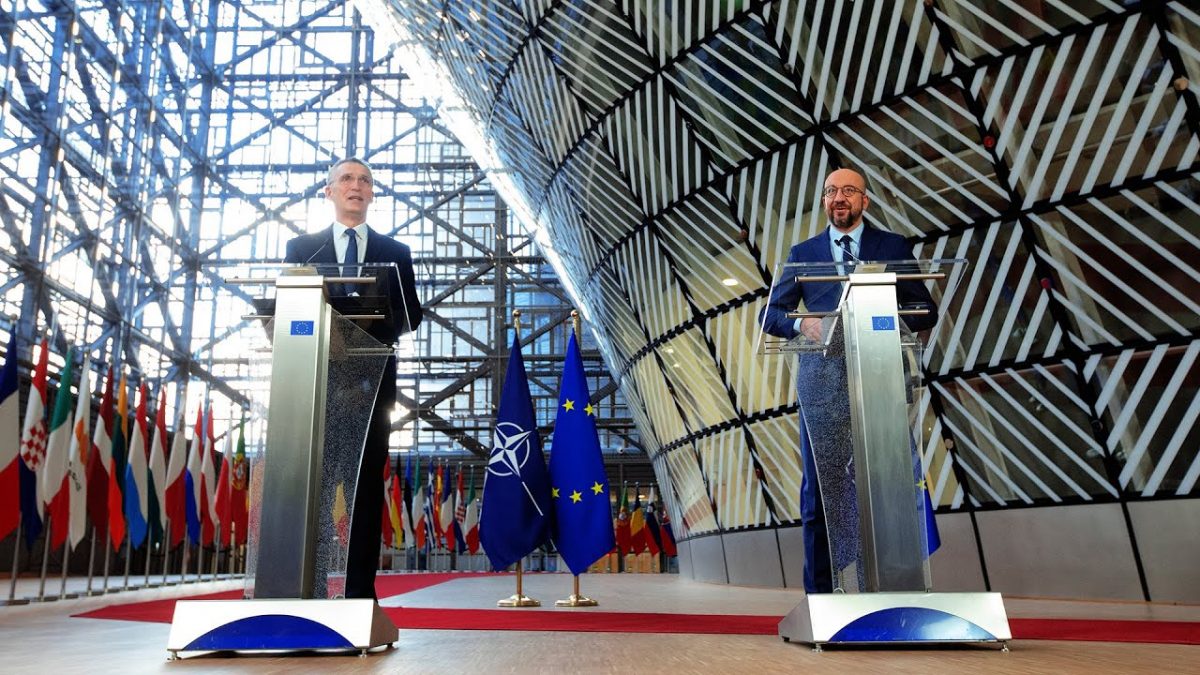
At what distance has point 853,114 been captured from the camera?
1010 centimetres

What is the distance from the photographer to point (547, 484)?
29.4ft

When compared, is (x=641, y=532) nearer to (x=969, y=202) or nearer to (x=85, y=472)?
(x=85, y=472)

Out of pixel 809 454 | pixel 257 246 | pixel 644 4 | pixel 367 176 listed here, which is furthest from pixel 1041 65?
pixel 257 246

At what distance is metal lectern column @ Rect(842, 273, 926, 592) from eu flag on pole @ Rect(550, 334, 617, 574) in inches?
221

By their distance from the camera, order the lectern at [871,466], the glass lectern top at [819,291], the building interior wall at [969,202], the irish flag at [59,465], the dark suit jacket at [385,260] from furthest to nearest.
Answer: the irish flag at [59,465], the building interior wall at [969,202], the dark suit jacket at [385,260], the glass lectern top at [819,291], the lectern at [871,466]

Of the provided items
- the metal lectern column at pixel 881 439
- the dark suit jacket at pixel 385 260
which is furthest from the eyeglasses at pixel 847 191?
the dark suit jacket at pixel 385 260

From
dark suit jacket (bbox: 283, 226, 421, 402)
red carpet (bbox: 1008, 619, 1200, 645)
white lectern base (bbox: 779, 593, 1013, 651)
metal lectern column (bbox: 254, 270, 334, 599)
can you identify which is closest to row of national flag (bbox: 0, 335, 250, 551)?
dark suit jacket (bbox: 283, 226, 421, 402)

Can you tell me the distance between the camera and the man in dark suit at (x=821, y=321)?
3703 millimetres

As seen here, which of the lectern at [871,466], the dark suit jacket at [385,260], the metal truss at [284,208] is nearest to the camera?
the lectern at [871,466]

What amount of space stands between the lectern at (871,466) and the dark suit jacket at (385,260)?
142 centimetres

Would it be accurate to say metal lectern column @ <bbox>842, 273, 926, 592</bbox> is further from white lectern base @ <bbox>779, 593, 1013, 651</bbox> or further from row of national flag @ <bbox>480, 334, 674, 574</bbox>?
row of national flag @ <bbox>480, 334, 674, 574</bbox>

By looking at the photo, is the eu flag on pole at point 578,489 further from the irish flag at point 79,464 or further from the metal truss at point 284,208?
the metal truss at point 284,208

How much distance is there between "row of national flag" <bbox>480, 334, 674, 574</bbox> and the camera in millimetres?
8789

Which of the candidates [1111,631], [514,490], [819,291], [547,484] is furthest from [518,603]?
[819,291]
